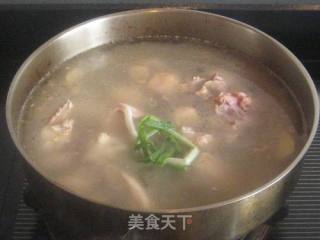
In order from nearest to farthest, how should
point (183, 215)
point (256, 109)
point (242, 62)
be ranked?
point (183, 215) → point (256, 109) → point (242, 62)

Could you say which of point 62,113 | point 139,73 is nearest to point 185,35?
point 139,73

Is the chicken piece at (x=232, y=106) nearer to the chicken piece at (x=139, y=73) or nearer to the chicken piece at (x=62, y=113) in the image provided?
Answer: the chicken piece at (x=139, y=73)

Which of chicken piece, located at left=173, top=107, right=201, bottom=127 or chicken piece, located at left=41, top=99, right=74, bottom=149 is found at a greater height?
chicken piece, located at left=173, top=107, right=201, bottom=127

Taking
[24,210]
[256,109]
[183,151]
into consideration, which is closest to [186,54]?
[256,109]

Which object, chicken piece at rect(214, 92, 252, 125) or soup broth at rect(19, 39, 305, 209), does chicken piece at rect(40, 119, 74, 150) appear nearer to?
soup broth at rect(19, 39, 305, 209)

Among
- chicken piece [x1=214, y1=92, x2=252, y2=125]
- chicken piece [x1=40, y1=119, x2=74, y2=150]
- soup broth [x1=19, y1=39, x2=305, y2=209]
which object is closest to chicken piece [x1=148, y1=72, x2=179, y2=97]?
soup broth [x1=19, y1=39, x2=305, y2=209]

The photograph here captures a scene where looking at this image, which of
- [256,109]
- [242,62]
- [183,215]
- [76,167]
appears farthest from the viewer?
[242,62]

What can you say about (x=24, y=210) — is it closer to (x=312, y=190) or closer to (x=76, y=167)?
(x=76, y=167)
